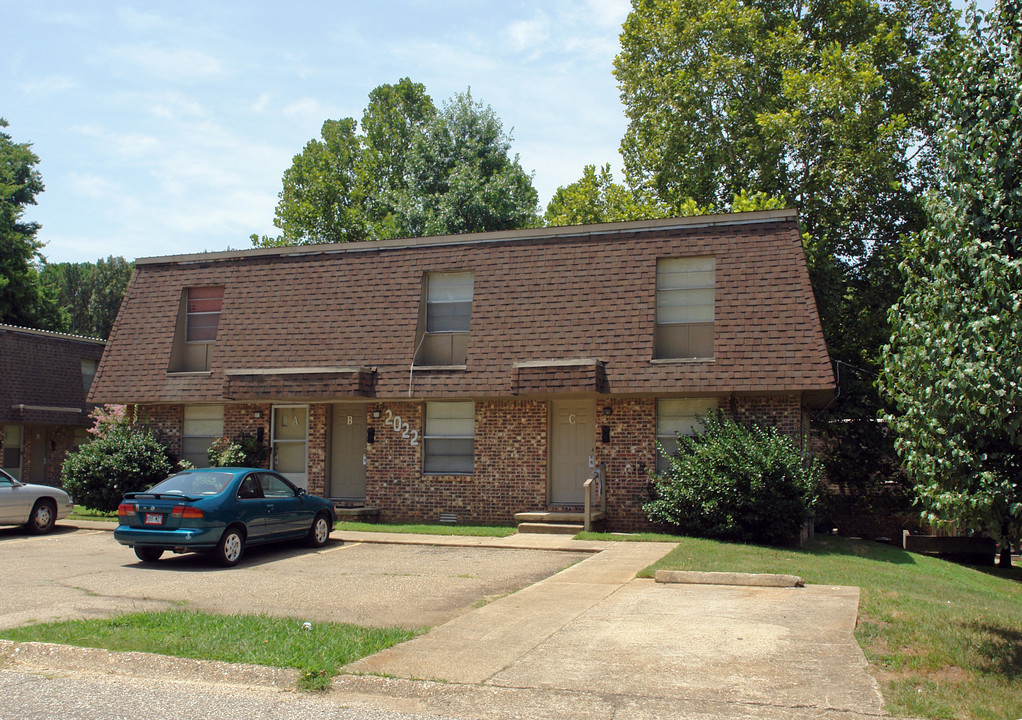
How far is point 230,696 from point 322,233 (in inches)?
1554

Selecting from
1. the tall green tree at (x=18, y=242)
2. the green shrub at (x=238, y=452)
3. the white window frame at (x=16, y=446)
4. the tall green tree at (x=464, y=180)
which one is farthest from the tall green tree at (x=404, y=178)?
the green shrub at (x=238, y=452)

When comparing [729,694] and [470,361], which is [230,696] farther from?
[470,361]

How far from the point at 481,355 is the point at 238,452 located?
5921mm

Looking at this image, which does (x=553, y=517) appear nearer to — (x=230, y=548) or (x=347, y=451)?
(x=347, y=451)

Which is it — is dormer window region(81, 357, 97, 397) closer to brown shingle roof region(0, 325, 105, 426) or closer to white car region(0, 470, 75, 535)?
brown shingle roof region(0, 325, 105, 426)

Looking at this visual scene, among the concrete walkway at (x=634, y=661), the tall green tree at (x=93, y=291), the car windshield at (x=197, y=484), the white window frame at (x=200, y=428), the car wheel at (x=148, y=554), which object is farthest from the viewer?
the tall green tree at (x=93, y=291)

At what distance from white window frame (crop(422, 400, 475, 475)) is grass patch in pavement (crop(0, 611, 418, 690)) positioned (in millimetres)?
10226

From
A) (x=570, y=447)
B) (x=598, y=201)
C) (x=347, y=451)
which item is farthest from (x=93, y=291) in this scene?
(x=570, y=447)

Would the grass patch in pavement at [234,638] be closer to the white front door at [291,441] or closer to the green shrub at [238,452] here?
the green shrub at [238,452]

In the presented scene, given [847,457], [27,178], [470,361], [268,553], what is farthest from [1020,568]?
[27,178]

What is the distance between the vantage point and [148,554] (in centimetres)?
1365

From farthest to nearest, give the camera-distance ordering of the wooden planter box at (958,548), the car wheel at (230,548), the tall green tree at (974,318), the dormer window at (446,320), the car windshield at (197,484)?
the wooden planter box at (958,548) < the dormer window at (446,320) < the car windshield at (197,484) < the car wheel at (230,548) < the tall green tree at (974,318)

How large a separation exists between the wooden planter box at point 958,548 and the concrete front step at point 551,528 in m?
8.98

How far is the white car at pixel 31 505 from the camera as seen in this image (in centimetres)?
1666
